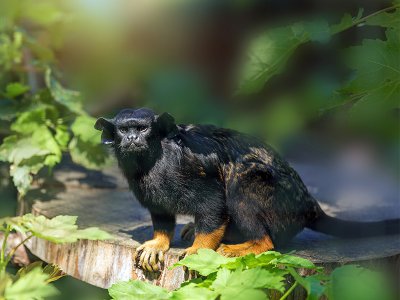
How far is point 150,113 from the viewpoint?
343 centimetres

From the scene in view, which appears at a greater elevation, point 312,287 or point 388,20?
point 388,20

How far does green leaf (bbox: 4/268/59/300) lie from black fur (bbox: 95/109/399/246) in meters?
1.21

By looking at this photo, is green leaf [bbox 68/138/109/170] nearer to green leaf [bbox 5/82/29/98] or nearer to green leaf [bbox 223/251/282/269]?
green leaf [bbox 5/82/29/98]

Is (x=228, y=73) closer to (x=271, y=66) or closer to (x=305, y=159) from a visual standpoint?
(x=305, y=159)

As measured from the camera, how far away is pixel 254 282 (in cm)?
263

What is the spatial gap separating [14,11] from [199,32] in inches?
93.2

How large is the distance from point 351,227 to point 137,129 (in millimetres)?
1393

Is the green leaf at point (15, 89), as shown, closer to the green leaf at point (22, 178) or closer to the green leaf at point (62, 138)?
the green leaf at point (62, 138)

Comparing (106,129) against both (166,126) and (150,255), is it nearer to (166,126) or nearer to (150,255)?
(166,126)

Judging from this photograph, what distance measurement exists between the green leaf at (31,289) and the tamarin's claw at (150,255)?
120 centimetres

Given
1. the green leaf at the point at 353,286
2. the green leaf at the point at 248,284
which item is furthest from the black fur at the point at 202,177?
the green leaf at the point at 353,286

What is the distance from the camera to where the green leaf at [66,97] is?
532 centimetres

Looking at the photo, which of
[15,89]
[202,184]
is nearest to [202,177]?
[202,184]

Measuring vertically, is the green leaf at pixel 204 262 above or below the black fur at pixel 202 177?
below
